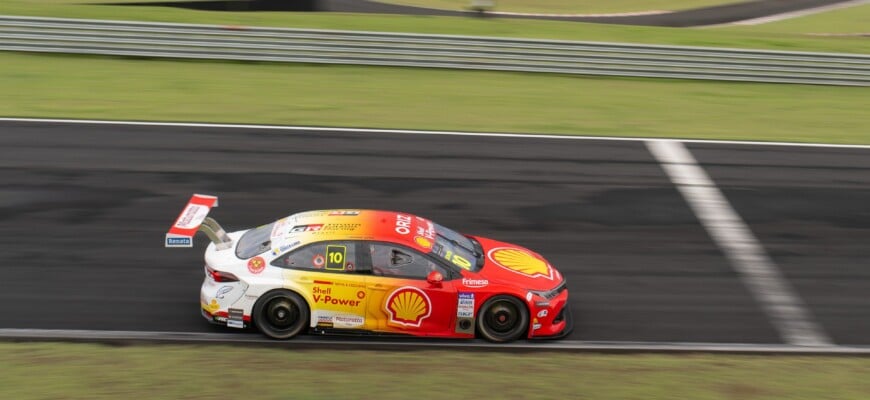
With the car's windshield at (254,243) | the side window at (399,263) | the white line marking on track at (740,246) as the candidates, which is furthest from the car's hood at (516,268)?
the white line marking on track at (740,246)

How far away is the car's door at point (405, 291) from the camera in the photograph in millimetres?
9609

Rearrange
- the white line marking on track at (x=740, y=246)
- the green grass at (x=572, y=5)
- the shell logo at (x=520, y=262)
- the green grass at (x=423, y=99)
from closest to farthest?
the shell logo at (x=520, y=262), the white line marking on track at (x=740, y=246), the green grass at (x=423, y=99), the green grass at (x=572, y=5)

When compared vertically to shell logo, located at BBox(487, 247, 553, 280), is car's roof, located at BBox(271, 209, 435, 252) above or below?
above

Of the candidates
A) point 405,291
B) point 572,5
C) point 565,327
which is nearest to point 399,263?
point 405,291

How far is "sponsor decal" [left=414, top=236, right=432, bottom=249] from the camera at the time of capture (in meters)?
9.83

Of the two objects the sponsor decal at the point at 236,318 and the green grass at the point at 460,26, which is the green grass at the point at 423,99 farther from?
the sponsor decal at the point at 236,318

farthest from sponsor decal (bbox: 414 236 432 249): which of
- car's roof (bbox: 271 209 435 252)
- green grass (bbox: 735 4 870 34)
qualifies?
green grass (bbox: 735 4 870 34)

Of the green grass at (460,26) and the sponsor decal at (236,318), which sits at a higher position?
the green grass at (460,26)

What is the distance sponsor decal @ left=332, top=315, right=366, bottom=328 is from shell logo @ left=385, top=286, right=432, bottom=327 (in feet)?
0.99

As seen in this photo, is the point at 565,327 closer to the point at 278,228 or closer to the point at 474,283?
the point at 474,283

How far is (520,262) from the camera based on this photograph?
10438 millimetres

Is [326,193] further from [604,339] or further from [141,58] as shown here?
[141,58]

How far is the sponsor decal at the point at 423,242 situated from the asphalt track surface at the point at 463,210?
6.39ft

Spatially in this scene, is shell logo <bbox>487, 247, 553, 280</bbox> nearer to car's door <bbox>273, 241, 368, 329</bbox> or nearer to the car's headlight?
the car's headlight
